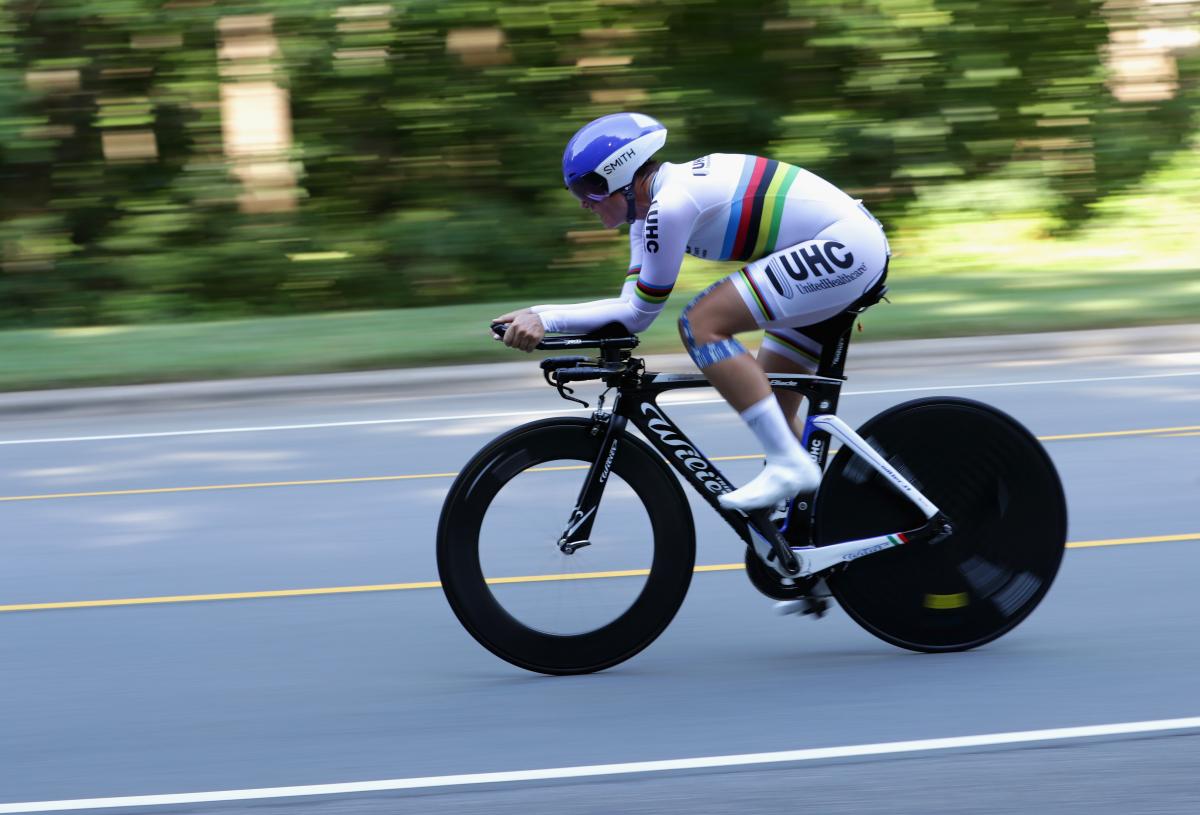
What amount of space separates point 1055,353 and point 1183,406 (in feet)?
6.83

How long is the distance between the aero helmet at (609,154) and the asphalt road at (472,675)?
1018 millimetres

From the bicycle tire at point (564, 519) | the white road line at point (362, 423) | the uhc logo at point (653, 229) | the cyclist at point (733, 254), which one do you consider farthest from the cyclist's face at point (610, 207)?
the white road line at point (362, 423)

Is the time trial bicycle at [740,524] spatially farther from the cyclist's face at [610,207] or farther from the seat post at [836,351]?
the cyclist's face at [610,207]

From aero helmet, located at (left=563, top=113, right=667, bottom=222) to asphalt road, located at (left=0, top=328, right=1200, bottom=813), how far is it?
102cm

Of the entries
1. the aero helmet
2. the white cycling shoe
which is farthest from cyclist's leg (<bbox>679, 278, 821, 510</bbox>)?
the aero helmet

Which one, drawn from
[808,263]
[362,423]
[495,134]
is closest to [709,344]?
[808,263]

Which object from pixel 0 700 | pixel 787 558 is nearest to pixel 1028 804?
pixel 787 558

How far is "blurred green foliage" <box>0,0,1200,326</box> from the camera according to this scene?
18562 millimetres

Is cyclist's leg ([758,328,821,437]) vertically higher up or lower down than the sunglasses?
lower down

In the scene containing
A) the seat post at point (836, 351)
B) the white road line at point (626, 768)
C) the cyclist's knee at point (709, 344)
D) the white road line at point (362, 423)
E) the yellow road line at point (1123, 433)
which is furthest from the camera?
the white road line at point (362, 423)

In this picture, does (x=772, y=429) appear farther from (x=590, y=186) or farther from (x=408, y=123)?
(x=408, y=123)

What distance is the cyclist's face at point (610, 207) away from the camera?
16.2 ft

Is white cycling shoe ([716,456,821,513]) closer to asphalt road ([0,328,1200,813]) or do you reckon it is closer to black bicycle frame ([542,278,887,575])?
black bicycle frame ([542,278,887,575])

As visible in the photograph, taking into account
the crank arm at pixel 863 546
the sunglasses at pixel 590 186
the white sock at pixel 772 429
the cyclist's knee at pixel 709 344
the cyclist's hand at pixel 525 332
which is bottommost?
the crank arm at pixel 863 546
